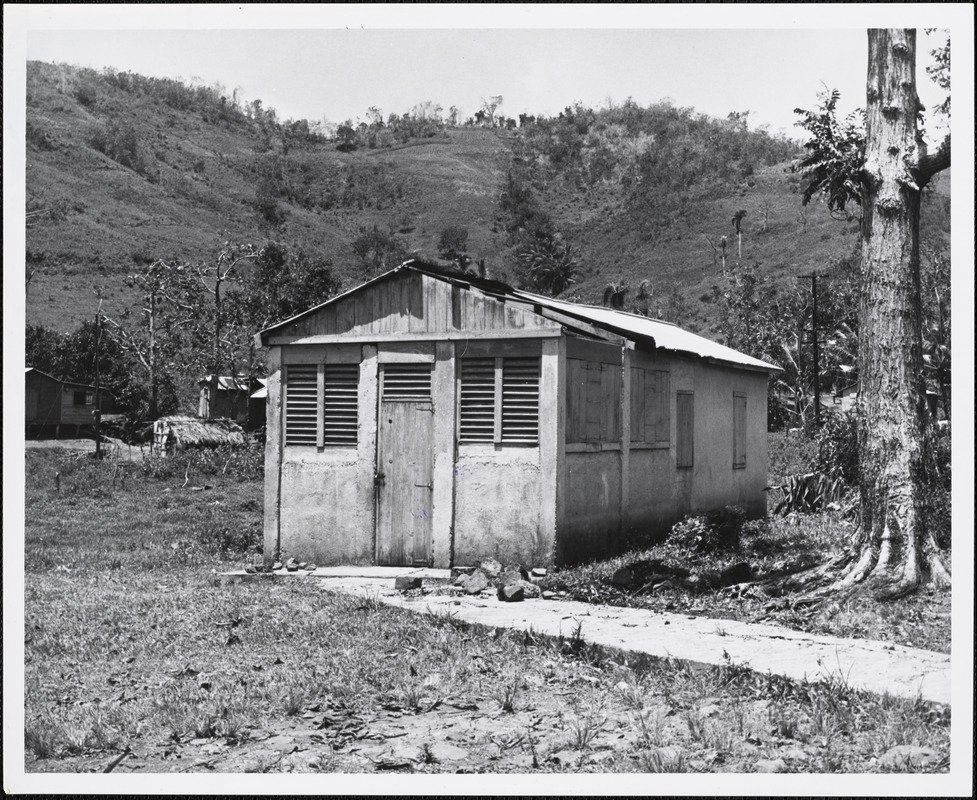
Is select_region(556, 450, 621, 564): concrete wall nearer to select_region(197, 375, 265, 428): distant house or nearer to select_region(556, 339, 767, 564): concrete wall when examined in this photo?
select_region(556, 339, 767, 564): concrete wall

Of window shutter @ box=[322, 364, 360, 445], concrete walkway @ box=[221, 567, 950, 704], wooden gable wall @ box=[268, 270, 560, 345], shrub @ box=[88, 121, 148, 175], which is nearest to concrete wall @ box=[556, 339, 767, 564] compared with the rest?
wooden gable wall @ box=[268, 270, 560, 345]

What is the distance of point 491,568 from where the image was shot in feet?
37.8

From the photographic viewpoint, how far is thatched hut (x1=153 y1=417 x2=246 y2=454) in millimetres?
28891

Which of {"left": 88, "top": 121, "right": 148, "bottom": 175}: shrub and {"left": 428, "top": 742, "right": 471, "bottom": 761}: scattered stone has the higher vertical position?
{"left": 88, "top": 121, "right": 148, "bottom": 175}: shrub

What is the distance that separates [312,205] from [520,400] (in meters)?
60.2

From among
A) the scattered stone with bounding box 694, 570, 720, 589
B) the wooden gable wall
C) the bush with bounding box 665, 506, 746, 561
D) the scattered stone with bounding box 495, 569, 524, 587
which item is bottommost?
the scattered stone with bounding box 495, 569, 524, 587

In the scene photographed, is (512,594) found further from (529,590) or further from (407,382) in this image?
(407,382)

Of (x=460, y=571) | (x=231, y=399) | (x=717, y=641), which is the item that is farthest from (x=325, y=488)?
(x=231, y=399)

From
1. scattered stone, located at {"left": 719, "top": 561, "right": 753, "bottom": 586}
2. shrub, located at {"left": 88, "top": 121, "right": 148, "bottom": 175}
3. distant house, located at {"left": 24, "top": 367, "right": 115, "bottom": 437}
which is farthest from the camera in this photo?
shrub, located at {"left": 88, "top": 121, "right": 148, "bottom": 175}

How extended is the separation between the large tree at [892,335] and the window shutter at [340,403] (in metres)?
→ 6.18

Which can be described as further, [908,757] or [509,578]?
[509,578]

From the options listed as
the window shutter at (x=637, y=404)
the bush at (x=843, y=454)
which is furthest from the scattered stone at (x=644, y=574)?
the bush at (x=843, y=454)

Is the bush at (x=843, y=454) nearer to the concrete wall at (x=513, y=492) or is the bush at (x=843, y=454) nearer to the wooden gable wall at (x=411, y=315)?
the concrete wall at (x=513, y=492)

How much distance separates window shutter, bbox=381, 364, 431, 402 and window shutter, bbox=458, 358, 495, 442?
50cm
